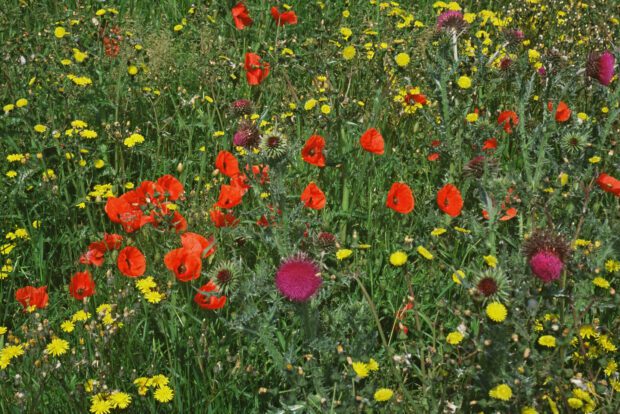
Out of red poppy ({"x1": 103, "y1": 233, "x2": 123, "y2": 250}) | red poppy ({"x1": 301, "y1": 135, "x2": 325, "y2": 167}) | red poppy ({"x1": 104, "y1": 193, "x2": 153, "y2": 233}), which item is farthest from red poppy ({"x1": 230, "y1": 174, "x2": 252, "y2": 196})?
red poppy ({"x1": 103, "y1": 233, "x2": 123, "y2": 250})

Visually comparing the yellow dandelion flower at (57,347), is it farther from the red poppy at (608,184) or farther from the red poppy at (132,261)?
the red poppy at (608,184)

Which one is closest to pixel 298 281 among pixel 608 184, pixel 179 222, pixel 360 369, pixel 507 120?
pixel 360 369

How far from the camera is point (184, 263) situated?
2.32m

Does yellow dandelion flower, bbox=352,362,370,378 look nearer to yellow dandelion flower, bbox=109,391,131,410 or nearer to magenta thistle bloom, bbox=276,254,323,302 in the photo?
magenta thistle bloom, bbox=276,254,323,302

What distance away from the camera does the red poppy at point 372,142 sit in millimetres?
2754

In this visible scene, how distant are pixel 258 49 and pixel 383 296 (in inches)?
94.7

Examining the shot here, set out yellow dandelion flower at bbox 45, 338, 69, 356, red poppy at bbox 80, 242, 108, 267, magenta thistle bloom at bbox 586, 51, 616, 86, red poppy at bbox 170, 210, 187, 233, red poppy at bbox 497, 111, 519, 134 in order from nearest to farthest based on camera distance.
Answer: yellow dandelion flower at bbox 45, 338, 69, 356, red poppy at bbox 80, 242, 108, 267, red poppy at bbox 170, 210, 187, 233, magenta thistle bloom at bbox 586, 51, 616, 86, red poppy at bbox 497, 111, 519, 134

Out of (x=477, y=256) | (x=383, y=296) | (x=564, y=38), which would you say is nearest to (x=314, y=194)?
(x=383, y=296)

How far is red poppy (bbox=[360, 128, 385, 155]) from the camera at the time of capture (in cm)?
275

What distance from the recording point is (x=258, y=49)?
4562 millimetres

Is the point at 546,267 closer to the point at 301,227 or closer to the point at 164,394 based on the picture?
the point at 301,227

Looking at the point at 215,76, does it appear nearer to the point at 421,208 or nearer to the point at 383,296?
the point at 421,208

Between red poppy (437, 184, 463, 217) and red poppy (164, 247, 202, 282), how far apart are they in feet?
2.98

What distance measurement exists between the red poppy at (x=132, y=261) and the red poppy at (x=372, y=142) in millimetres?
952
